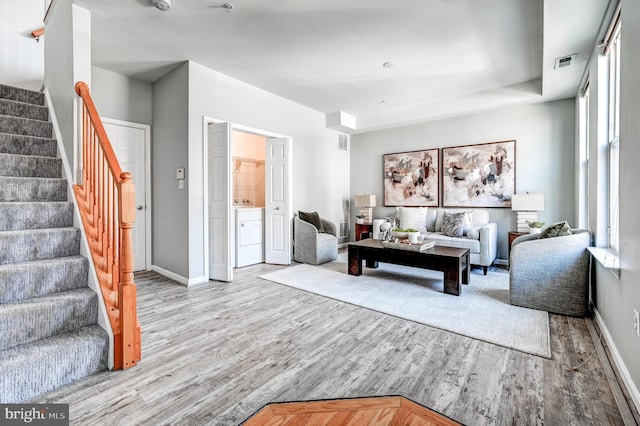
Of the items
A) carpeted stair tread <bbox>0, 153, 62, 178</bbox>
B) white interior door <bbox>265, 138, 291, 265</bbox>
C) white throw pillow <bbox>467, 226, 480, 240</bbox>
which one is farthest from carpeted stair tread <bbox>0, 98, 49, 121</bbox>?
white throw pillow <bbox>467, 226, 480, 240</bbox>

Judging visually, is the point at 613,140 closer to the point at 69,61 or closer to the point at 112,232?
the point at 112,232

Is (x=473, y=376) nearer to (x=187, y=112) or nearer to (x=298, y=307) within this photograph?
(x=298, y=307)

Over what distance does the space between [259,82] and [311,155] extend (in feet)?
5.64

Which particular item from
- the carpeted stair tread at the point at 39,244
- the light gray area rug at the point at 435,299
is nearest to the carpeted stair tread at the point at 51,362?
the carpeted stair tread at the point at 39,244

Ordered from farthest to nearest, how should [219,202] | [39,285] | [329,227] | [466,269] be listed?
[329,227]
[219,202]
[466,269]
[39,285]

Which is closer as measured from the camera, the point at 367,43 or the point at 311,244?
the point at 367,43

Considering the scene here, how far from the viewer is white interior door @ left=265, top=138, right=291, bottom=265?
4844 mm

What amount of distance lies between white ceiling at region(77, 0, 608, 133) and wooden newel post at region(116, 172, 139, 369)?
196 centimetres

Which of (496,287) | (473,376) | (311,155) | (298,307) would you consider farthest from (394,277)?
(311,155)

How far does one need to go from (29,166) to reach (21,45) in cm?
263

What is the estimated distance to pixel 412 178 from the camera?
5.81 m

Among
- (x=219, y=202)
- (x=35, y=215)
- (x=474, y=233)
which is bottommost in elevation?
(x=474, y=233)

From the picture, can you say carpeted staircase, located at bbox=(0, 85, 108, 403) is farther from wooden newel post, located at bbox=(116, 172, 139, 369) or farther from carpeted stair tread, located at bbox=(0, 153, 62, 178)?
wooden newel post, located at bbox=(116, 172, 139, 369)

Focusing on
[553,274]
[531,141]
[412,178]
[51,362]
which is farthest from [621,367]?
[412,178]
